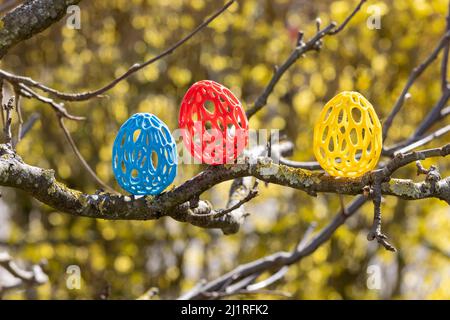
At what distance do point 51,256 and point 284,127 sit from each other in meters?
1.72

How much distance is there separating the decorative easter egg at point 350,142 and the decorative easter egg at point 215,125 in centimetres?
19

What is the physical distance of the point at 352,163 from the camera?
164 cm

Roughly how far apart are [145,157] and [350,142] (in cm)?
48

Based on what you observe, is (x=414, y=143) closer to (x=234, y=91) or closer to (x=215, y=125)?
(x=215, y=125)

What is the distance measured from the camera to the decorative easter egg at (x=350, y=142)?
1.65 metres

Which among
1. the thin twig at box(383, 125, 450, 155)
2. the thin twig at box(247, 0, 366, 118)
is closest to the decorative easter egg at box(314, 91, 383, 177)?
the thin twig at box(247, 0, 366, 118)

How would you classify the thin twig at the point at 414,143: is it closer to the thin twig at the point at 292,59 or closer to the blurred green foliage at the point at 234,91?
the thin twig at the point at 292,59

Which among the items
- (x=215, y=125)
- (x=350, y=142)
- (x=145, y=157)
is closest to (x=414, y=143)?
(x=350, y=142)

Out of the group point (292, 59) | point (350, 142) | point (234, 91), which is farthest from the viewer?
point (234, 91)

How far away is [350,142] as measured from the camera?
66.8 inches

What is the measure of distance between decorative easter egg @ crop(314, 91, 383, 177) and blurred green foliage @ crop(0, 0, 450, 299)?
2.94 m

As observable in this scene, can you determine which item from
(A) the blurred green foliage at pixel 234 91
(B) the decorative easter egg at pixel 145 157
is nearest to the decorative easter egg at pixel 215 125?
(B) the decorative easter egg at pixel 145 157
